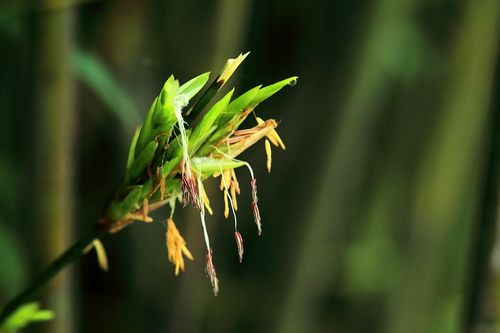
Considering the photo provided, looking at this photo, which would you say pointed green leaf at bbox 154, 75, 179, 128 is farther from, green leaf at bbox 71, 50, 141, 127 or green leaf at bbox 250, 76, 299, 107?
green leaf at bbox 71, 50, 141, 127

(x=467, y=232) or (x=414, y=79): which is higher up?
(x=414, y=79)

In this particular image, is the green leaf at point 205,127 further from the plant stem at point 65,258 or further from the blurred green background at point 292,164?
the blurred green background at point 292,164

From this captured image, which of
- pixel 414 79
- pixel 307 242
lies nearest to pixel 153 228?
pixel 307 242

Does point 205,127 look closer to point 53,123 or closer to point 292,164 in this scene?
point 53,123

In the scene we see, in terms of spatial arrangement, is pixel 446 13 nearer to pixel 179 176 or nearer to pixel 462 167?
pixel 462 167

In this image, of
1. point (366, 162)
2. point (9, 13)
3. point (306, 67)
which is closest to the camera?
point (9, 13)

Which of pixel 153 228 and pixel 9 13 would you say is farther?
pixel 153 228

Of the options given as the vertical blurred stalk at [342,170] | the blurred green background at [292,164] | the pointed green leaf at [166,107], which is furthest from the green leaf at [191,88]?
the vertical blurred stalk at [342,170]
